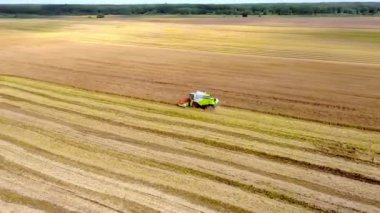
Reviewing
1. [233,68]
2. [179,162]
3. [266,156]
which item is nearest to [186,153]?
[179,162]

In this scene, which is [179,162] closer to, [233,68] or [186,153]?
[186,153]

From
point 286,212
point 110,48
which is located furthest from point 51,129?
point 110,48

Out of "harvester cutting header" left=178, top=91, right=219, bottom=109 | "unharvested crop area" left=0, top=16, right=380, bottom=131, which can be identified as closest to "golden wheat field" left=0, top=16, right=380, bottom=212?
"unharvested crop area" left=0, top=16, right=380, bottom=131

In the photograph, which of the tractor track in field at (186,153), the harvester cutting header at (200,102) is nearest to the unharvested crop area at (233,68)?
the harvester cutting header at (200,102)

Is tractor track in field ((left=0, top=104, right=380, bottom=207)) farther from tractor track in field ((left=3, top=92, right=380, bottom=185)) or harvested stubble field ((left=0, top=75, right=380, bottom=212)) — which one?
tractor track in field ((left=3, top=92, right=380, bottom=185))

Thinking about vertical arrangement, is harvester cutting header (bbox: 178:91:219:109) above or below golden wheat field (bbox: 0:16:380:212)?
above

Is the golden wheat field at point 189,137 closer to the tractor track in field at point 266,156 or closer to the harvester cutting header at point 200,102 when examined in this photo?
the tractor track in field at point 266,156

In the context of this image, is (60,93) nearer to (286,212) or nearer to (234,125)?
(234,125)
